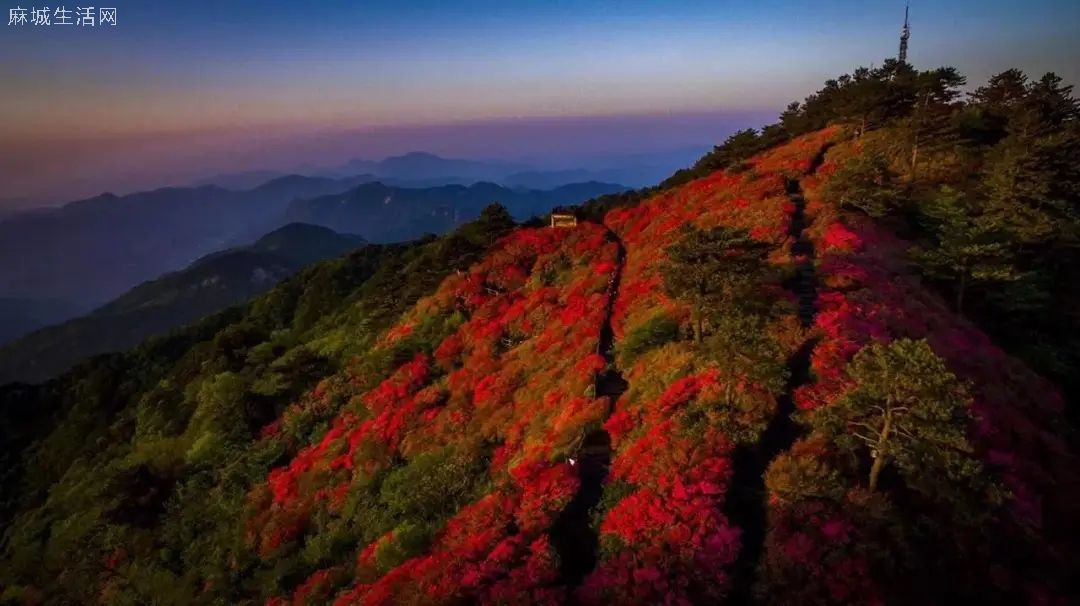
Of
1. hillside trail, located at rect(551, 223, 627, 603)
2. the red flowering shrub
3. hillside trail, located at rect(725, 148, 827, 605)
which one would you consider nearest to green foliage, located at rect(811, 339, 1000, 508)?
hillside trail, located at rect(725, 148, 827, 605)

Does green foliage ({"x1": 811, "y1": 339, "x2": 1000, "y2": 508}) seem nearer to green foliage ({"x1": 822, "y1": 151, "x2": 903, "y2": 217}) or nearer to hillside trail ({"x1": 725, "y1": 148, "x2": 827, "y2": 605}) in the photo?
hillside trail ({"x1": 725, "y1": 148, "x2": 827, "y2": 605})

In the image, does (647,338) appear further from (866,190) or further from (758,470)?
(866,190)

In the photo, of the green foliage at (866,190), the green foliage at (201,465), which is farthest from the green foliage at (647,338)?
the green foliage at (866,190)

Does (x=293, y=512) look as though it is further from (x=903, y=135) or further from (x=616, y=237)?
(x=903, y=135)

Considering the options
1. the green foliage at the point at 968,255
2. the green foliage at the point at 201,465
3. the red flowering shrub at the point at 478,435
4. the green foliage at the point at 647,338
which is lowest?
the green foliage at the point at 201,465

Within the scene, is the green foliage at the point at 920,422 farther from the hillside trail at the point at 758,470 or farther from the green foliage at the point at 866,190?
the green foliage at the point at 866,190

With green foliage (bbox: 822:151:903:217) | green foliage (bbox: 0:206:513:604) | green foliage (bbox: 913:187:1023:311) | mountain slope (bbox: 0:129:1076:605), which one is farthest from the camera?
green foliage (bbox: 822:151:903:217)
